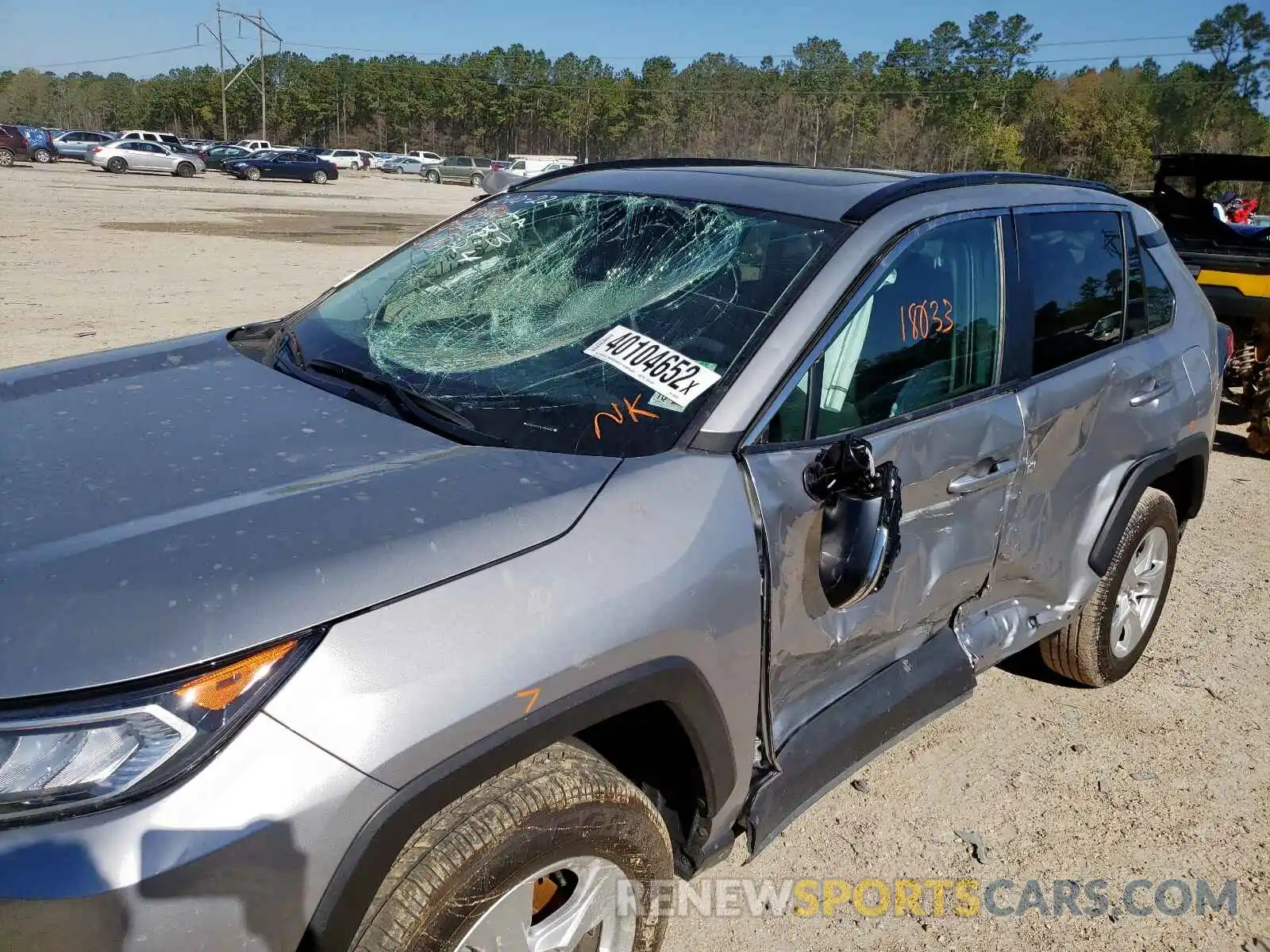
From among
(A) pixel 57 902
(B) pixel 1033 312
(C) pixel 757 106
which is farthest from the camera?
(C) pixel 757 106

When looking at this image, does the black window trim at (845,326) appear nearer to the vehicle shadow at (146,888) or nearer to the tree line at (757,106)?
the vehicle shadow at (146,888)

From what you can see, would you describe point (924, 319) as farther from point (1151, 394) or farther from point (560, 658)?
point (560, 658)

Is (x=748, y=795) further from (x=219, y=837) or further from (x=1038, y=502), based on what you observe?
(x=1038, y=502)

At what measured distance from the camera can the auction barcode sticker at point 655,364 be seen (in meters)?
2.15

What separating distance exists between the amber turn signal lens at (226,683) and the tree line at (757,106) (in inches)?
975

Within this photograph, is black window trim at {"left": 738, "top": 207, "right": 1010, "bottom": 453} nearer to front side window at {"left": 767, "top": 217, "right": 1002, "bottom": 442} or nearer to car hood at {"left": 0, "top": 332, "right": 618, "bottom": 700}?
front side window at {"left": 767, "top": 217, "right": 1002, "bottom": 442}

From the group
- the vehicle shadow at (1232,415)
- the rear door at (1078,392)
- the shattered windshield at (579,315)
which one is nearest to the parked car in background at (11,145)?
the vehicle shadow at (1232,415)

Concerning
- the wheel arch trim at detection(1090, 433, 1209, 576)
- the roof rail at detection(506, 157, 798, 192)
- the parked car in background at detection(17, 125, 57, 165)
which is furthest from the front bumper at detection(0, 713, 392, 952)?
A: the parked car in background at detection(17, 125, 57, 165)

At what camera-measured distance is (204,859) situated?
1.32 m

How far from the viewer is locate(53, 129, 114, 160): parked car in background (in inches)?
1742

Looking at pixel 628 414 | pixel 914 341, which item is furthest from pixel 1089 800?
pixel 628 414

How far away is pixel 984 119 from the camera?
64.9m

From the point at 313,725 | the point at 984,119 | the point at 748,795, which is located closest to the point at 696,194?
the point at 748,795

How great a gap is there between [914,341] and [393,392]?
1.33m
